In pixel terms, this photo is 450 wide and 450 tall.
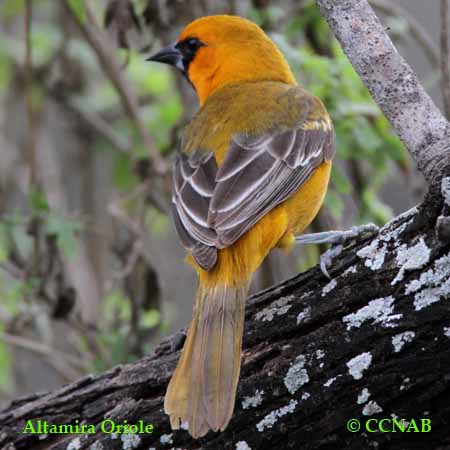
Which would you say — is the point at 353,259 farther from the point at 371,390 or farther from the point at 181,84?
the point at 181,84

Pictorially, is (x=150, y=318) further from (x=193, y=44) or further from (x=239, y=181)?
(x=239, y=181)

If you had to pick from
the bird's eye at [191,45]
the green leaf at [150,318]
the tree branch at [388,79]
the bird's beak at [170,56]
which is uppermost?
the tree branch at [388,79]

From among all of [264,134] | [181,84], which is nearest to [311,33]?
[181,84]

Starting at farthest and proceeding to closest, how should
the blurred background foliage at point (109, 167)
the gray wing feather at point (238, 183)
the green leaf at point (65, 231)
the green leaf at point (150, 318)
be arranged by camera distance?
the green leaf at point (150, 318)
the blurred background foliage at point (109, 167)
the green leaf at point (65, 231)
the gray wing feather at point (238, 183)

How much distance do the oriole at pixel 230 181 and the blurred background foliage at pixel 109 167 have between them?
211 millimetres

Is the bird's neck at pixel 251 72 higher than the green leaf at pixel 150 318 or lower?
higher

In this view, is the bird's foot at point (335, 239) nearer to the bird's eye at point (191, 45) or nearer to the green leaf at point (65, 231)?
the green leaf at point (65, 231)

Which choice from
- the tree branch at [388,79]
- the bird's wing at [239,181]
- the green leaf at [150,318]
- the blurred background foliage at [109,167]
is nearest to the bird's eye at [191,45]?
the blurred background foliage at [109,167]

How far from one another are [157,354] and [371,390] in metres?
0.96

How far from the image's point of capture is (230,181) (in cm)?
326

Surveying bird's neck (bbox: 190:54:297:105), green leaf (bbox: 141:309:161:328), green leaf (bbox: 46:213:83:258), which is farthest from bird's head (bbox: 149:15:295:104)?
green leaf (bbox: 141:309:161:328)

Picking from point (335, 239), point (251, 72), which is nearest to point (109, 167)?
point (251, 72)

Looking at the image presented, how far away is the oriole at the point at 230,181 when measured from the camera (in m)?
2.72

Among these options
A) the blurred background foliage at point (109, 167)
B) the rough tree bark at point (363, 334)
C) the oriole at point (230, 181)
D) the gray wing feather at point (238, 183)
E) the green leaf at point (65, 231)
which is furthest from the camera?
the blurred background foliage at point (109, 167)
